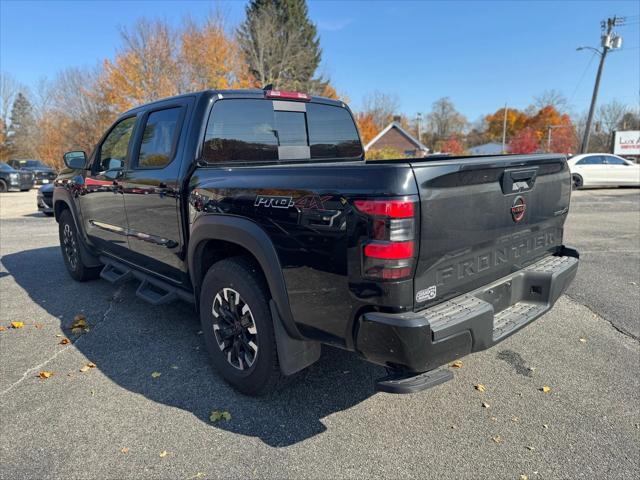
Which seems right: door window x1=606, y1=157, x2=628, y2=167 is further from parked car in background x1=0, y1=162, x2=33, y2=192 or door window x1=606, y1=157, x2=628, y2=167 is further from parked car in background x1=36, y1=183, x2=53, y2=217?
parked car in background x1=0, y1=162, x2=33, y2=192

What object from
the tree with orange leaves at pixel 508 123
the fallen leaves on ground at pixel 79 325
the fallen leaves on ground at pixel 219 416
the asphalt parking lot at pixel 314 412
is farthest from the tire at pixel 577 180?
the tree with orange leaves at pixel 508 123

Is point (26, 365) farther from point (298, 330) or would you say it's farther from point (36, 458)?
point (298, 330)

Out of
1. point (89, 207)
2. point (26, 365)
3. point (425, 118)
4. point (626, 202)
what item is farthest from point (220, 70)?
point (425, 118)

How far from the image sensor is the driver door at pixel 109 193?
4.22 meters

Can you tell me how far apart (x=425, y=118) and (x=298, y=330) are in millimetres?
98513

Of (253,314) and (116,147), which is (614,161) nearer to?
(116,147)

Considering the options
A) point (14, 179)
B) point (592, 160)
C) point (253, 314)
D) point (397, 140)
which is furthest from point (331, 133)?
point (397, 140)

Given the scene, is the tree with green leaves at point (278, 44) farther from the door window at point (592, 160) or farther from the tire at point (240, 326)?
the tire at point (240, 326)

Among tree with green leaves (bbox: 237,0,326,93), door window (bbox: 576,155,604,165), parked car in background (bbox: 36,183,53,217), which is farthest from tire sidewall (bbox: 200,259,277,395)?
tree with green leaves (bbox: 237,0,326,93)

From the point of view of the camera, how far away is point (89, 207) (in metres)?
4.94

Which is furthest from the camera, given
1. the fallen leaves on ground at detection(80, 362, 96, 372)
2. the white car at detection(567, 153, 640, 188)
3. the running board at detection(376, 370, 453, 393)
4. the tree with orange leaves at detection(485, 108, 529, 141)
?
the tree with orange leaves at detection(485, 108, 529, 141)

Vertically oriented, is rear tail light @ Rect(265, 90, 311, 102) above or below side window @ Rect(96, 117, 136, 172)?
above

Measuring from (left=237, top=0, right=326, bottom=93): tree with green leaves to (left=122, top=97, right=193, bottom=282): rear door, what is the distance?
879 inches

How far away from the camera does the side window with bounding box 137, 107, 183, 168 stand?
3492 mm
